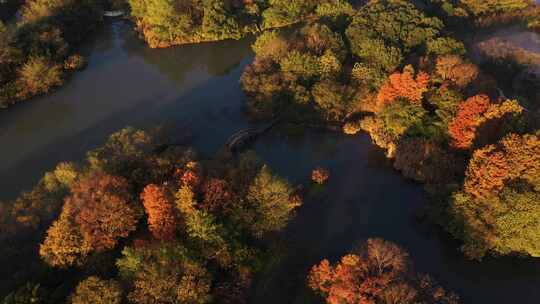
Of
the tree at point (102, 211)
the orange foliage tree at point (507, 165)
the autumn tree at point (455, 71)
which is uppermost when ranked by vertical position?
the autumn tree at point (455, 71)

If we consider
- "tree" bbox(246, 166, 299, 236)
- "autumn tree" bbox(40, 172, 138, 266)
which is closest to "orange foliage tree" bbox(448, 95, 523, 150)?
"tree" bbox(246, 166, 299, 236)

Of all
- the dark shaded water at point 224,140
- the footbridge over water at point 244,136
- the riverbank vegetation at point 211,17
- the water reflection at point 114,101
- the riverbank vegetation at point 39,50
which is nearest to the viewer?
the dark shaded water at point 224,140

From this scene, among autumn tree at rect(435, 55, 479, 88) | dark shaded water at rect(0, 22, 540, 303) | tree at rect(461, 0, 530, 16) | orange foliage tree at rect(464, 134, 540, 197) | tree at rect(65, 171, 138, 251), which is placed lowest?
dark shaded water at rect(0, 22, 540, 303)

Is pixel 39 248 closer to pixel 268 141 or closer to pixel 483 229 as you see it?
pixel 268 141

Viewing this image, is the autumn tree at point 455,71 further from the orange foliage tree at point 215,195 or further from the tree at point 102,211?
the tree at point 102,211

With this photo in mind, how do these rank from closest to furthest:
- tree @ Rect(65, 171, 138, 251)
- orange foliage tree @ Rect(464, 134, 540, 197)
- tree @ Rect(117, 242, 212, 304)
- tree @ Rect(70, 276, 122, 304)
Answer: tree @ Rect(70, 276, 122, 304)
tree @ Rect(117, 242, 212, 304)
tree @ Rect(65, 171, 138, 251)
orange foliage tree @ Rect(464, 134, 540, 197)

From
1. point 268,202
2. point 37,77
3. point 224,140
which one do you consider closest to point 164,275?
point 268,202

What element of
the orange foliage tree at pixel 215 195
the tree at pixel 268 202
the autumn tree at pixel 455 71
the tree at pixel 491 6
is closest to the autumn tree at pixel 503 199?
the autumn tree at pixel 455 71

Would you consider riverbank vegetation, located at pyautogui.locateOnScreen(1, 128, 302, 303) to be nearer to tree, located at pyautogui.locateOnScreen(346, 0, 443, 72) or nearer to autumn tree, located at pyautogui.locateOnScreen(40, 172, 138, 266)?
autumn tree, located at pyautogui.locateOnScreen(40, 172, 138, 266)
